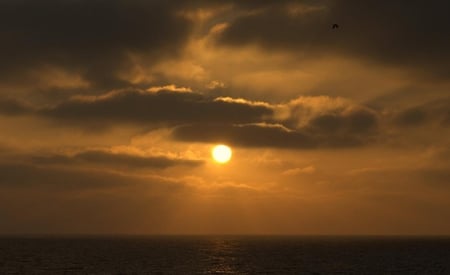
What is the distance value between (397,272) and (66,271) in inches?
2601

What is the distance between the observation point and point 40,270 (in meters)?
115

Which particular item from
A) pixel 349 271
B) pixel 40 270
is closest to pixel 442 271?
pixel 349 271

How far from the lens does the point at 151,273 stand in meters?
112

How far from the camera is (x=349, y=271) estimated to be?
120m

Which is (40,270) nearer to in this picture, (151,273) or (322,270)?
(151,273)

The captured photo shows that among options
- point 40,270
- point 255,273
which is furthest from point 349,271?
point 40,270

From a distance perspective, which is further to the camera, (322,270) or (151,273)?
(322,270)

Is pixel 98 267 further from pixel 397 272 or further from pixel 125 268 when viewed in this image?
pixel 397 272

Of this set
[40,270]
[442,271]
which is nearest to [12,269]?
[40,270]

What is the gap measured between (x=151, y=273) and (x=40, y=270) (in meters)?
22.5

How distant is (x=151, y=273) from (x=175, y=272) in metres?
4.88

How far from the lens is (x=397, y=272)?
120 m

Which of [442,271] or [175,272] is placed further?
[442,271]

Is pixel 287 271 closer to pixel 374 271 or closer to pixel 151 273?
pixel 374 271
